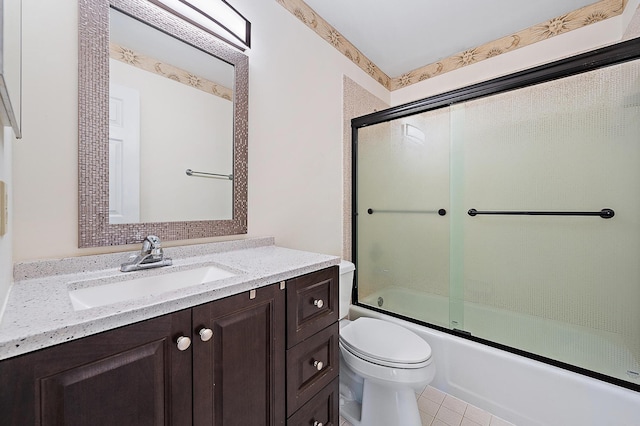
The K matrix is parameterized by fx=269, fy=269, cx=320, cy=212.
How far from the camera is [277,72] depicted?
1.52 metres

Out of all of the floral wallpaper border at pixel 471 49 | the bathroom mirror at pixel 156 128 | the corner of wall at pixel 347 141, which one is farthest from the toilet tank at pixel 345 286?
the floral wallpaper border at pixel 471 49

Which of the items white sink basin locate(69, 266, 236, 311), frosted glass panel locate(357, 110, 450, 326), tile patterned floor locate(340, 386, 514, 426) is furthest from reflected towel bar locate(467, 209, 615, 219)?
white sink basin locate(69, 266, 236, 311)

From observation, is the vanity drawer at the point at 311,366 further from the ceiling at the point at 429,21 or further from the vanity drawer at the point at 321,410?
the ceiling at the point at 429,21

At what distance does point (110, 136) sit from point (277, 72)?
0.92 m

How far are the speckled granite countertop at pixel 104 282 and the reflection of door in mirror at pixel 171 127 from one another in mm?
170

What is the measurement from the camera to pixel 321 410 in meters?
1.04

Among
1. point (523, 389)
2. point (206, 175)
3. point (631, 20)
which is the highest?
point (631, 20)

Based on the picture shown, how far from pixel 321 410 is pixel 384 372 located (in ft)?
1.05

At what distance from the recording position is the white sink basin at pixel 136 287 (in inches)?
30.6

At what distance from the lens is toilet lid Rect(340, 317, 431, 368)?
1.20 metres

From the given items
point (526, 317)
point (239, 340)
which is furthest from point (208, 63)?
point (526, 317)

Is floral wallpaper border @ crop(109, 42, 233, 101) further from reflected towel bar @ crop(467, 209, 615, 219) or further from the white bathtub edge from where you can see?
the white bathtub edge

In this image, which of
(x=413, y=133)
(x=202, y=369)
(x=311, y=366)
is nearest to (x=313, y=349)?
(x=311, y=366)

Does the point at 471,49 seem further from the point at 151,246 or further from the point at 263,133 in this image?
the point at 151,246
